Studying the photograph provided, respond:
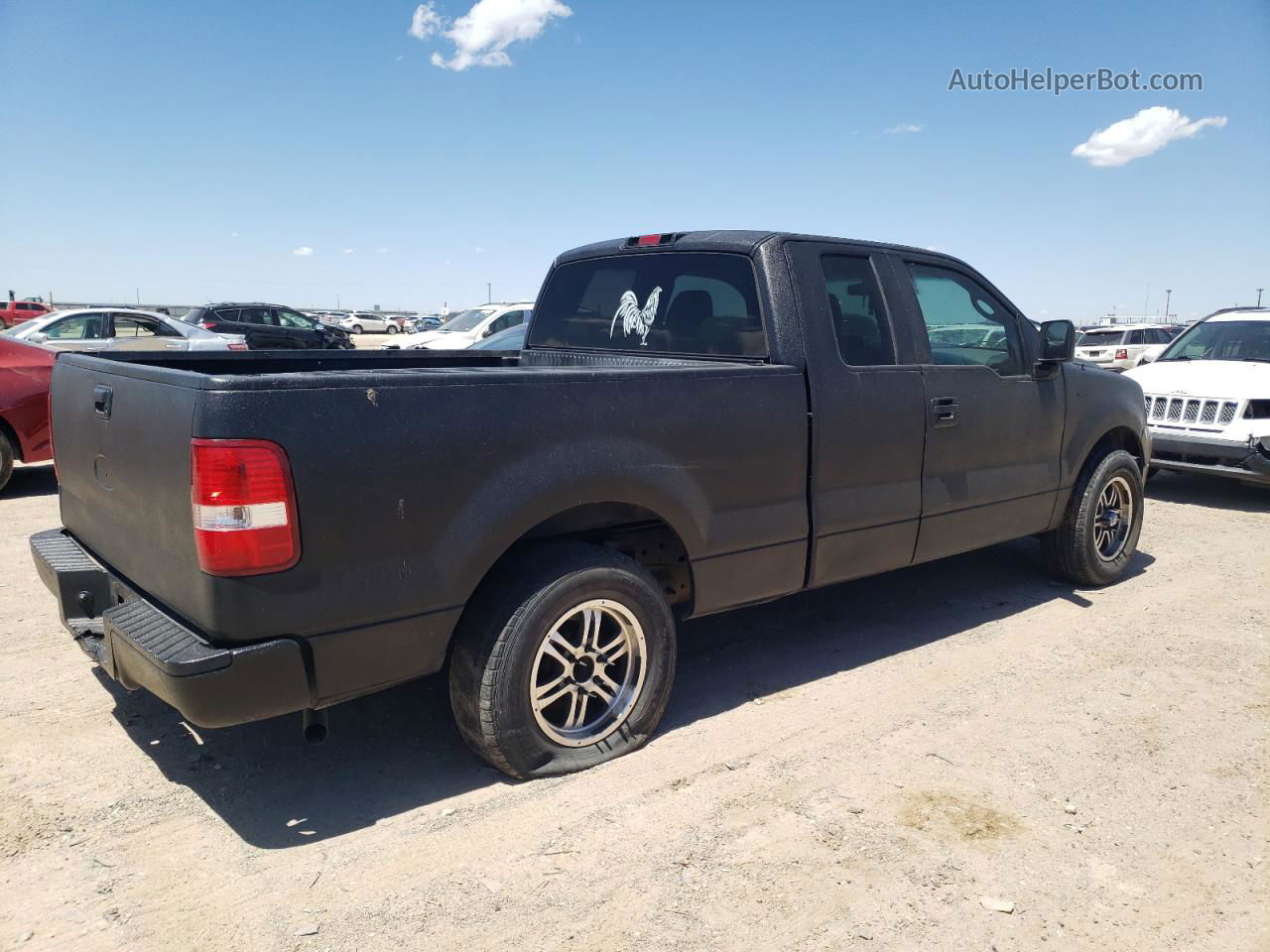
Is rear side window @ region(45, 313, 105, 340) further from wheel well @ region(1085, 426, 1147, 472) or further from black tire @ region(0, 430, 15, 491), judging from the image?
wheel well @ region(1085, 426, 1147, 472)

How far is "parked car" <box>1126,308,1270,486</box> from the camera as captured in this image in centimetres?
823

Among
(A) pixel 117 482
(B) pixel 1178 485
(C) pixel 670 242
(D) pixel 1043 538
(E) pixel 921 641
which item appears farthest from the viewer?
(B) pixel 1178 485

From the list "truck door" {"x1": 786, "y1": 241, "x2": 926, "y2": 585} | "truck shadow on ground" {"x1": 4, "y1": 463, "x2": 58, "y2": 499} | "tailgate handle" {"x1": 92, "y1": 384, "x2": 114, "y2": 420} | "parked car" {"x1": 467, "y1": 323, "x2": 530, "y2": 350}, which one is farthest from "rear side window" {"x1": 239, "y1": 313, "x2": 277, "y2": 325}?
"truck door" {"x1": 786, "y1": 241, "x2": 926, "y2": 585}

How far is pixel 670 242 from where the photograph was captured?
445 centimetres

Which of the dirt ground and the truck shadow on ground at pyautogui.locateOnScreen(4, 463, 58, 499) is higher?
the truck shadow on ground at pyautogui.locateOnScreen(4, 463, 58, 499)

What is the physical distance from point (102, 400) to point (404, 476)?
1222mm

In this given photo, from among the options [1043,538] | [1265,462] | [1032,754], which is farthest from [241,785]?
[1265,462]

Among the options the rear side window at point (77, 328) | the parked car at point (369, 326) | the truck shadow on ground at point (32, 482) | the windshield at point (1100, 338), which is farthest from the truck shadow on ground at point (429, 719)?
the parked car at point (369, 326)

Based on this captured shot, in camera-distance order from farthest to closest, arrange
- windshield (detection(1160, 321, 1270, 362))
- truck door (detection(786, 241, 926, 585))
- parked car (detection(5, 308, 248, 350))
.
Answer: parked car (detection(5, 308, 248, 350)) → windshield (detection(1160, 321, 1270, 362)) → truck door (detection(786, 241, 926, 585))

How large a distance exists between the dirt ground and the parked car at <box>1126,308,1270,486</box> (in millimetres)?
4159

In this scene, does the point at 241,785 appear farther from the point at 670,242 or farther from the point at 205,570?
the point at 670,242

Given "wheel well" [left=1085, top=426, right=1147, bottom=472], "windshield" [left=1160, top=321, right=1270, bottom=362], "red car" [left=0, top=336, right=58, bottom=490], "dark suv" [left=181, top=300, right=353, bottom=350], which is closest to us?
"wheel well" [left=1085, top=426, right=1147, bottom=472]

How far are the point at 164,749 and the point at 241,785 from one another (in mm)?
463

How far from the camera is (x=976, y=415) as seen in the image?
4.67m
